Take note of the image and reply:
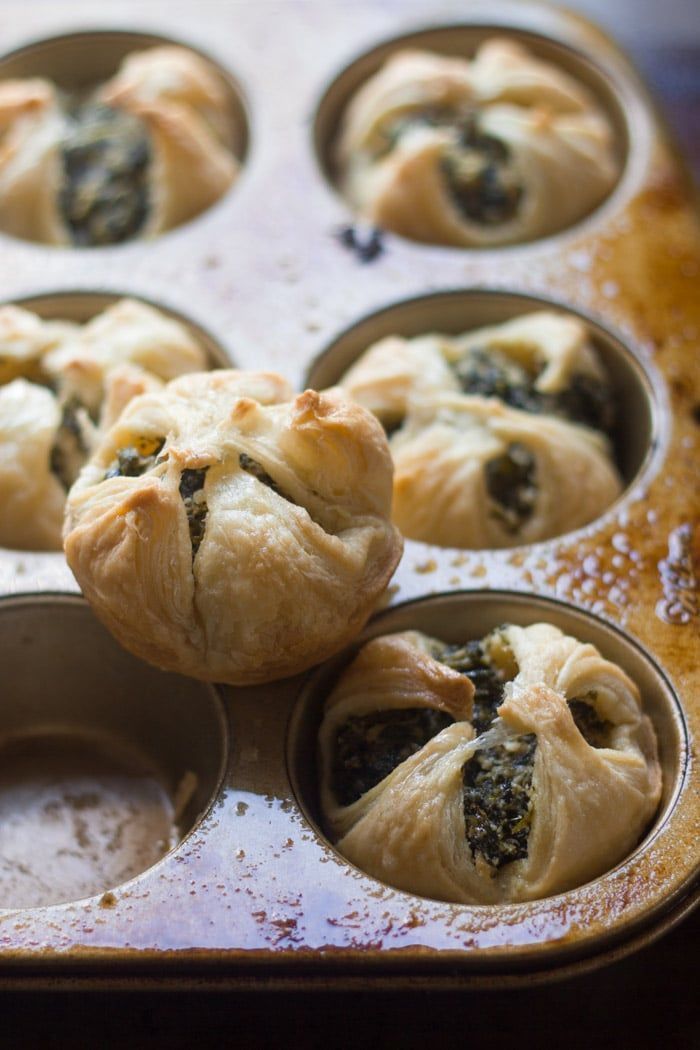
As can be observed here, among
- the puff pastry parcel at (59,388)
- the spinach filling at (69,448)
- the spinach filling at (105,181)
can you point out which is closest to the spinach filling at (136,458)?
the puff pastry parcel at (59,388)

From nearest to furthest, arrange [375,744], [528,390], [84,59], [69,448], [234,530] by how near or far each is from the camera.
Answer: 1. [234,530]
2. [375,744]
3. [69,448]
4. [528,390]
5. [84,59]

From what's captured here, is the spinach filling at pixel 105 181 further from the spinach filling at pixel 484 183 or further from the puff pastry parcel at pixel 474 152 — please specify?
the spinach filling at pixel 484 183

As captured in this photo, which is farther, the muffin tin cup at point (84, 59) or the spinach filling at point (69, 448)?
the muffin tin cup at point (84, 59)

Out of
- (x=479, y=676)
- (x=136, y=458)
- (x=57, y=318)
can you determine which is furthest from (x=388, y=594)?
(x=57, y=318)

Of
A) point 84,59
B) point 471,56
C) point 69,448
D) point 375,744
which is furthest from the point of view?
point 471,56

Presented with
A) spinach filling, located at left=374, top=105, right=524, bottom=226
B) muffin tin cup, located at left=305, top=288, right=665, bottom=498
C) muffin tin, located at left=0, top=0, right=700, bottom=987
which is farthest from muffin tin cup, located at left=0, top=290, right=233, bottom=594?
spinach filling, located at left=374, top=105, right=524, bottom=226

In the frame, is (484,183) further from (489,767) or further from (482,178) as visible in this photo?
(489,767)

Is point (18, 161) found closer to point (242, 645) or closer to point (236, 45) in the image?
point (236, 45)
